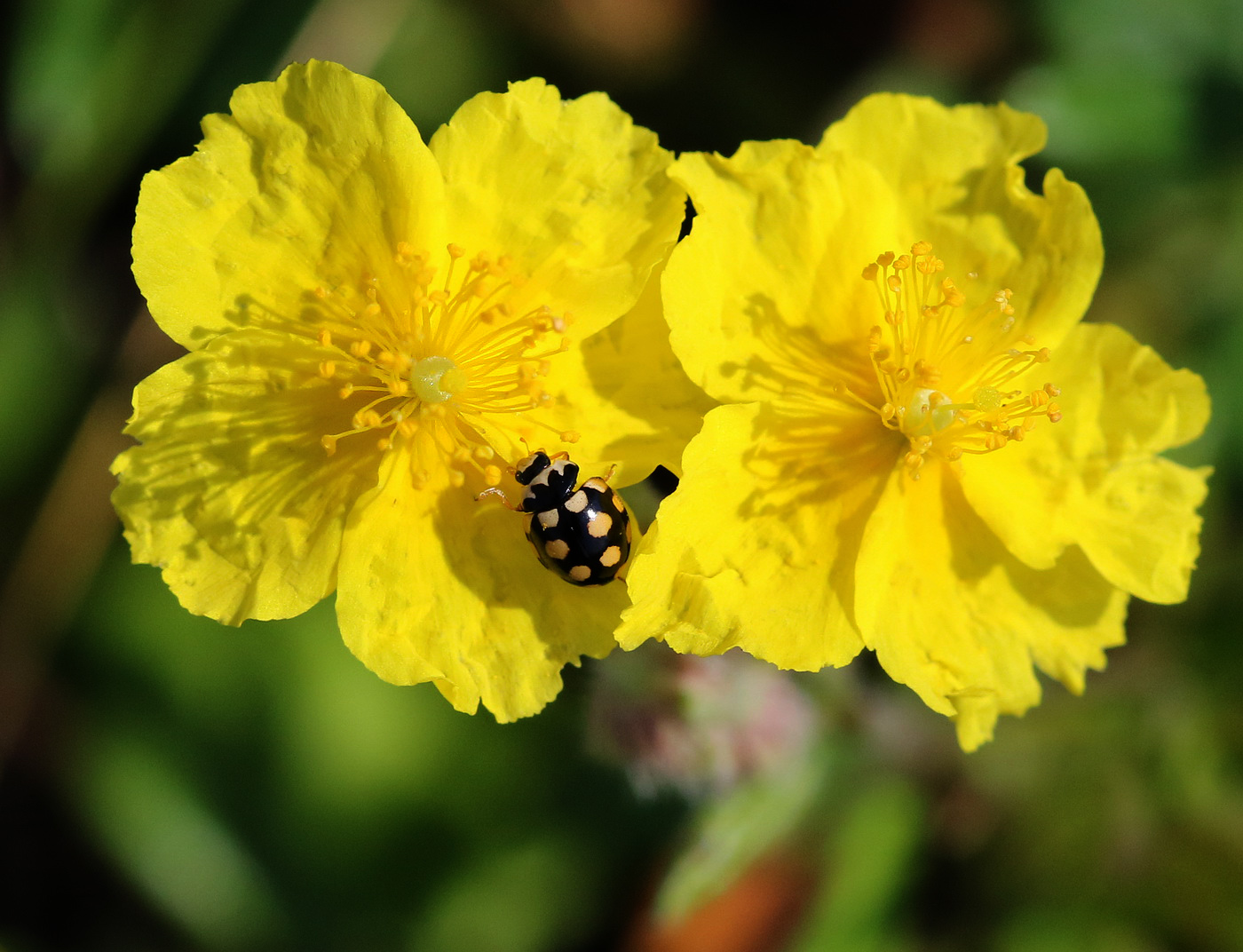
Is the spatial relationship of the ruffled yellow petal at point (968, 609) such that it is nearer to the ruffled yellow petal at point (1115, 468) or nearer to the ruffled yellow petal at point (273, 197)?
the ruffled yellow petal at point (1115, 468)

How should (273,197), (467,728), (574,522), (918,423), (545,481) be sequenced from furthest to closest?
(467,728) < (918,423) < (273,197) < (545,481) < (574,522)

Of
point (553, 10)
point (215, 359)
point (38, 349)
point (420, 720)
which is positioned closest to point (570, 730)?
point (420, 720)

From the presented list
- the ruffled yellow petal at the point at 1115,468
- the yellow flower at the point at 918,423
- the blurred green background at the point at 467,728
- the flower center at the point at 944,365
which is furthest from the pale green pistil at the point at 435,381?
the blurred green background at the point at 467,728

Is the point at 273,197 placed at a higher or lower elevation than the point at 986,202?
higher

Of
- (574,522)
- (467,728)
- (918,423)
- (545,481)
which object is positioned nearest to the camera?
(574,522)

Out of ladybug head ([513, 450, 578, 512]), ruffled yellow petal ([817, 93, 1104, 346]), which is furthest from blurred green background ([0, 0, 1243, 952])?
ladybug head ([513, 450, 578, 512])

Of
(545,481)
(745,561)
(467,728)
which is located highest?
(545,481)

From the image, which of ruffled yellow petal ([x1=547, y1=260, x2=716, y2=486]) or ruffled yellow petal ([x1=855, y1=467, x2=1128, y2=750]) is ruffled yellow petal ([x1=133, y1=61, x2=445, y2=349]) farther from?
ruffled yellow petal ([x1=855, y1=467, x2=1128, y2=750])

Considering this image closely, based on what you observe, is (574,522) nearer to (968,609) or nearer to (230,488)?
(230,488)

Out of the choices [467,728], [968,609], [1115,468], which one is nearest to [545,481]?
[968,609]
